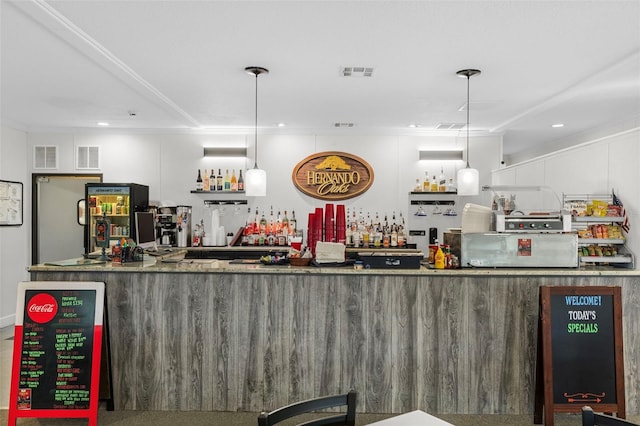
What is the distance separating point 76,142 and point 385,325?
571cm

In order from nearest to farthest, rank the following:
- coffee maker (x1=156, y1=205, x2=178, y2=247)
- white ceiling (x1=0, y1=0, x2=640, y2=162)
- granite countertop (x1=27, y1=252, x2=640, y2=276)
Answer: white ceiling (x1=0, y1=0, x2=640, y2=162) < granite countertop (x1=27, y1=252, x2=640, y2=276) < coffee maker (x1=156, y1=205, x2=178, y2=247)

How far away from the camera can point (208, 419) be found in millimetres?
3336

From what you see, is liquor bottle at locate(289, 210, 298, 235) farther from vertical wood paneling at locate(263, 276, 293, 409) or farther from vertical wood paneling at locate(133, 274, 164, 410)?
vertical wood paneling at locate(133, 274, 164, 410)

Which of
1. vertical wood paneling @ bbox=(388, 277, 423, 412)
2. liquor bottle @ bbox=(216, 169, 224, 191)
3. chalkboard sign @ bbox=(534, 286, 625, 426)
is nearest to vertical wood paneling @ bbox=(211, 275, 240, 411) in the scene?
vertical wood paneling @ bbox=(388, 277, 423, 412)

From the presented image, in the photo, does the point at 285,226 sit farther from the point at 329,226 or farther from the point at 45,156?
the point at 45,156

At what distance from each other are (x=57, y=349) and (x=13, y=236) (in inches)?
159

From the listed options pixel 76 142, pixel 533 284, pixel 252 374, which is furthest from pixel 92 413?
pixel 76 142

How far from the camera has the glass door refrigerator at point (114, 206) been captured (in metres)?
6.11

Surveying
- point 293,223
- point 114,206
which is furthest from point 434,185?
point 114,206

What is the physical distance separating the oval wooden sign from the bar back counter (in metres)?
3.35

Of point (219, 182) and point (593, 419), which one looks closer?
point (593, 419)

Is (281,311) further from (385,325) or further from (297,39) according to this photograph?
(297,39)

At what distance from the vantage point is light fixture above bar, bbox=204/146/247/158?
22.1 ft

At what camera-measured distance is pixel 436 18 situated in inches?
116
